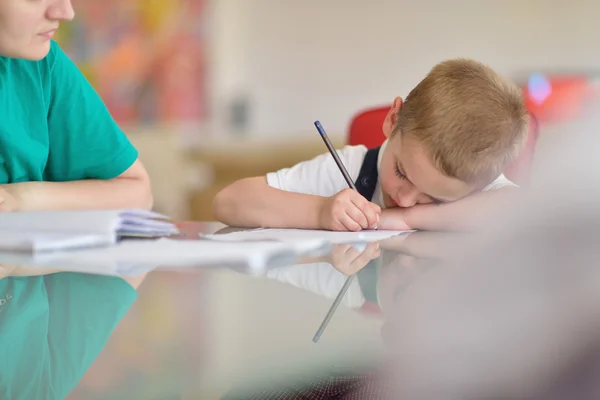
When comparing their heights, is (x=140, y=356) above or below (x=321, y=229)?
above

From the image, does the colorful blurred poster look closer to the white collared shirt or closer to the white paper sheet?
the white collared shirt

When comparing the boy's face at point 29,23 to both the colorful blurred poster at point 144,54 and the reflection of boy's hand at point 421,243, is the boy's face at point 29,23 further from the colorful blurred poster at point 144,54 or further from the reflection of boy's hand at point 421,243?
the colorful blurred poster at point 144,54

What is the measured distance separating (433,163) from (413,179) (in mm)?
37

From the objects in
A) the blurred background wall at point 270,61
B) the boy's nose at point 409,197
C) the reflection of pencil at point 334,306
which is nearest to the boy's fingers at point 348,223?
the boy's nose at point 409,197

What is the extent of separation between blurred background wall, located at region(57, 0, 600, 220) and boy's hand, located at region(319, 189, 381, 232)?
2.61 meters

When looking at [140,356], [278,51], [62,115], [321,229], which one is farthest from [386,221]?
[278,51]

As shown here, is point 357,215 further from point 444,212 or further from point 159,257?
point 159,257

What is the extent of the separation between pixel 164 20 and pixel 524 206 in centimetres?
442

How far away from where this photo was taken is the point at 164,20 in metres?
4.52

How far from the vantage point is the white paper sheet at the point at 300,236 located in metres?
0.79

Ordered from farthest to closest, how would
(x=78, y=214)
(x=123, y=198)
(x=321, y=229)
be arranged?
(x=123, y=198) < (x=321, y=229) < (x=78, y=214)

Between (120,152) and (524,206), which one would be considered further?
(120,152)

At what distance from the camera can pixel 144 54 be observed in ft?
14.7

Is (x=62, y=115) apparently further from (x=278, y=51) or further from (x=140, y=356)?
(x=278, y=51)
